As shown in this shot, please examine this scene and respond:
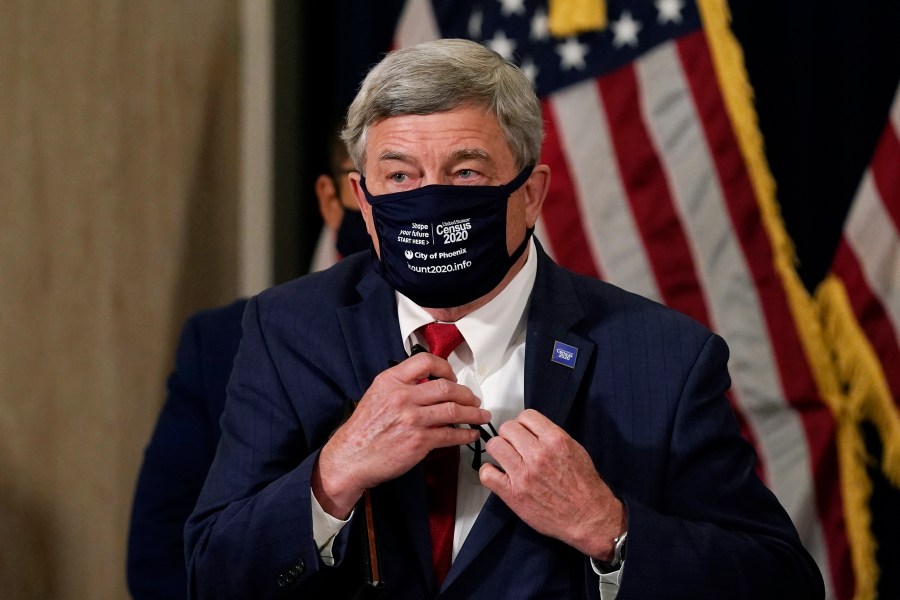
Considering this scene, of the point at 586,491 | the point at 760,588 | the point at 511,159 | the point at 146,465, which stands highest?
the point at 511,159

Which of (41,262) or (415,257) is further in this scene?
(41,262)

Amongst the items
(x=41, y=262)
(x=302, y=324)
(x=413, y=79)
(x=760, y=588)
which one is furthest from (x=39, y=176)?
(x=760, y=588)

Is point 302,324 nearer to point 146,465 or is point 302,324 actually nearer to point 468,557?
point 468,557

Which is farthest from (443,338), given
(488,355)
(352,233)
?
(352,233)

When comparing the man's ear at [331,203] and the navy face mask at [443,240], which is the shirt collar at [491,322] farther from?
the man's ear at [331,203]

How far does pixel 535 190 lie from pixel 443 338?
291 millimetres

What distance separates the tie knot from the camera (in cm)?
194

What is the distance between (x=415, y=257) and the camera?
71.6 inches

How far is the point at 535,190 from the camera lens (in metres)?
1.98

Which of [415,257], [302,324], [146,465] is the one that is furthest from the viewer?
[146,465]

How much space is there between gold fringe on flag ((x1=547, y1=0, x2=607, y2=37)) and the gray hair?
1.87 metres

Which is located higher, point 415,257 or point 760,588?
point 415,257

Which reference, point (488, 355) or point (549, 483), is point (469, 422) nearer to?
point (549, 483)

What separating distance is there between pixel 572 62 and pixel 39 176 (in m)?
1.67
